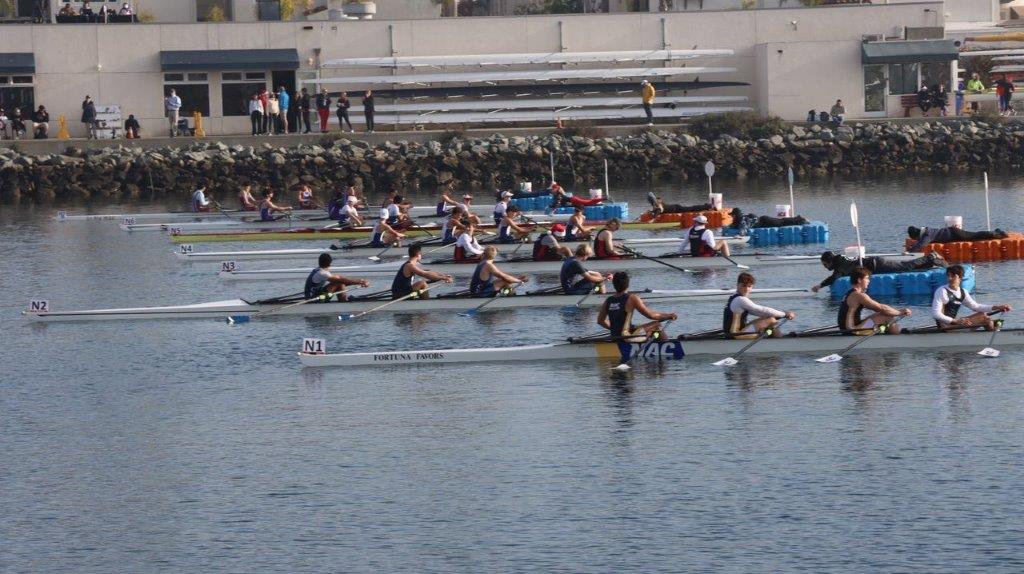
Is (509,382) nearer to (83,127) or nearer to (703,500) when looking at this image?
(703,500)

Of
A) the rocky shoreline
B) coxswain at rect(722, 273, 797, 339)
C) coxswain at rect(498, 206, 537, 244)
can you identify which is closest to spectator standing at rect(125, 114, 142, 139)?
the rocky shoreline

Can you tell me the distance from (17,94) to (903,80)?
40594 mm

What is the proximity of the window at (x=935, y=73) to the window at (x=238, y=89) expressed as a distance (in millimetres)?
30477

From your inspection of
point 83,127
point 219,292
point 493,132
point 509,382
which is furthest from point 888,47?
point 509,382

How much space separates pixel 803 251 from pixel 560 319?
505 inches

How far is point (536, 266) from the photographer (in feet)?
129

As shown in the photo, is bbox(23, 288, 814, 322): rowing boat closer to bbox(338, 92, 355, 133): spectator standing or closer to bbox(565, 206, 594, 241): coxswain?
bbox(565, 206, 594, 241): coxswain

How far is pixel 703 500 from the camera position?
20.0 metres

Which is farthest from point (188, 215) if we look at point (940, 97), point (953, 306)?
point (940, 97)

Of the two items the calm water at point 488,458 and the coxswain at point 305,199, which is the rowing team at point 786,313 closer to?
the calm water at point 488,458

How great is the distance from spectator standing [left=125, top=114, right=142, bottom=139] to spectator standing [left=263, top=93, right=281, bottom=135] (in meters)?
5.66

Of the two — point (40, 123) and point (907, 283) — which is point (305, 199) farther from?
point (907, 283)

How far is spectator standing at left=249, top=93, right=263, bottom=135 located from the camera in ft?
230

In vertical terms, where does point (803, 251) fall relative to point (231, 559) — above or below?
above
